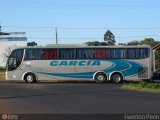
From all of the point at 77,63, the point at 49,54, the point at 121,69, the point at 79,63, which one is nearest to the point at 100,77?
the point at 121,69

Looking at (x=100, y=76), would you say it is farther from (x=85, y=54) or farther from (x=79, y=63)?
(x=85, y=54)

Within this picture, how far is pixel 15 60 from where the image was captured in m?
41.2

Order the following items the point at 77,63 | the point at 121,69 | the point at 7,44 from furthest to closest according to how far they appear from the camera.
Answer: the point at 7,44 < the point at 77,63 < the point at 121,69

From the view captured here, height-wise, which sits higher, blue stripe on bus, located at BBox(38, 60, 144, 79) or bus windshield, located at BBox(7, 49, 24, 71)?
bus windshield, located at BBox(7, 49, 24, 71)

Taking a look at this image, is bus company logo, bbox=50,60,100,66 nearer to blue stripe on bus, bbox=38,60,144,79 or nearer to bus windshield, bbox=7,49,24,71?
blue stripe on bus, bbox=38,60,144,79

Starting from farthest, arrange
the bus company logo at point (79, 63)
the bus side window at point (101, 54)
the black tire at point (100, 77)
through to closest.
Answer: the bus side window at point (101, 54), the bus company logo at point (79, 63), the black tire at point (100, 77)

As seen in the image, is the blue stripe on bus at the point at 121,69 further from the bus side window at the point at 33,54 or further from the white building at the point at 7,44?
the white building at the point at 7,44

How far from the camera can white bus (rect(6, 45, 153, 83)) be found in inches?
1617

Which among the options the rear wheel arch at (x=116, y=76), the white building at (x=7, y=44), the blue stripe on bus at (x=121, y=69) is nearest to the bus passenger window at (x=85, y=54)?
the blue stripe on bus at (x=121, y=69)

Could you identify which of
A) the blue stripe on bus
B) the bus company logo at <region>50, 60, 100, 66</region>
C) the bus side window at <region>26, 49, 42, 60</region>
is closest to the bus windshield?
the bus side window at <region>26, 49, 42, 60</region>

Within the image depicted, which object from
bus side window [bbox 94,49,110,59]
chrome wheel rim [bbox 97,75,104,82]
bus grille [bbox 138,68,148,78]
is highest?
bus side window [bbox 94,49,110,59]

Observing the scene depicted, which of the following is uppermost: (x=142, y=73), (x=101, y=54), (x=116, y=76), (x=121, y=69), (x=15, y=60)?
(x=101, y=54)

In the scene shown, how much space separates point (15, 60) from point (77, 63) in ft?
17.2

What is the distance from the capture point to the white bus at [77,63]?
41062mm
